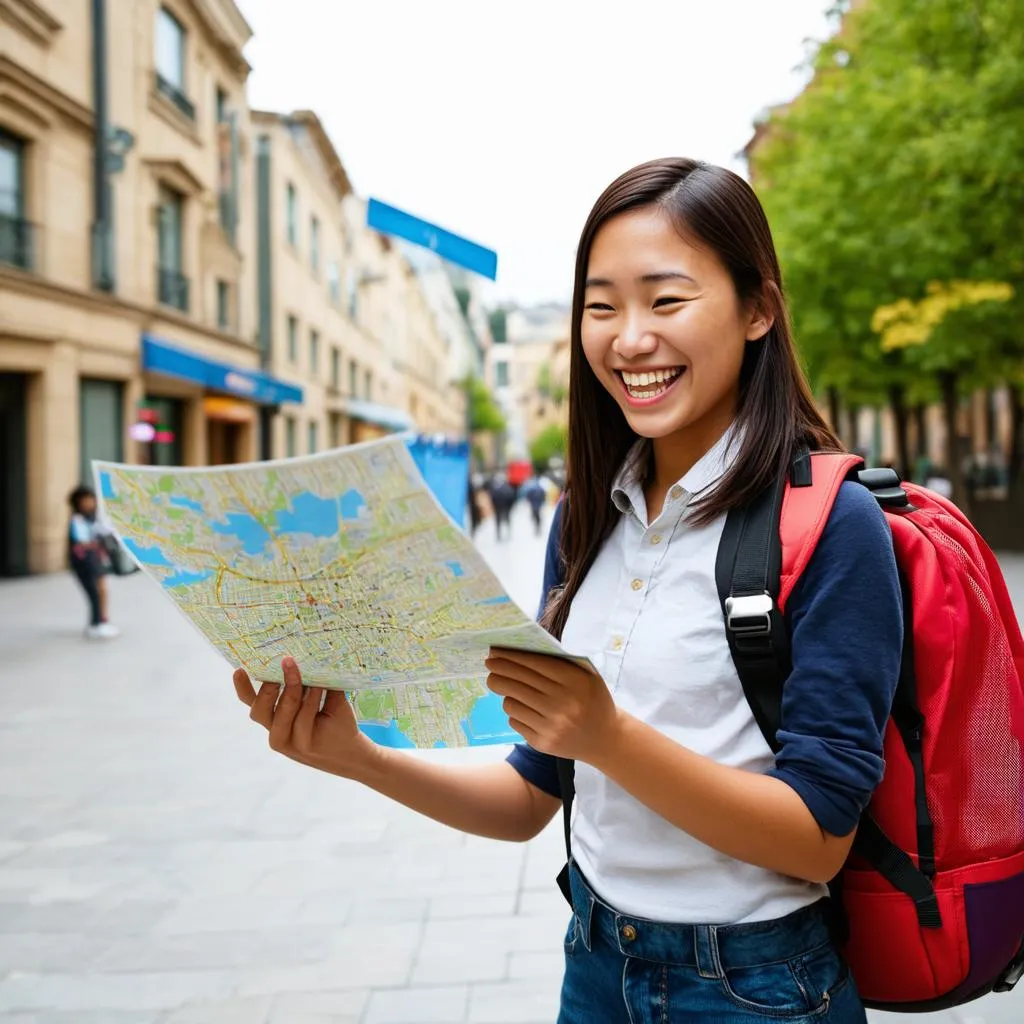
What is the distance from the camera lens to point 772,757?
1.35 metres

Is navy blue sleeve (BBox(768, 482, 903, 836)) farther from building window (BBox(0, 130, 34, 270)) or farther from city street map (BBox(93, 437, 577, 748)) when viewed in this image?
building window (BBox(0, 130, 34, 270))

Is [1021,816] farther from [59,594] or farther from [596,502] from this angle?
[59,594]

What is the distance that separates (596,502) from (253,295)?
95.4ft

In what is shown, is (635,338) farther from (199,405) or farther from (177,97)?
(199,405)

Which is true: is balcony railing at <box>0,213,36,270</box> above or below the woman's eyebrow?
above

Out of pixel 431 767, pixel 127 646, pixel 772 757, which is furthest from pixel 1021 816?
pixel 127 646

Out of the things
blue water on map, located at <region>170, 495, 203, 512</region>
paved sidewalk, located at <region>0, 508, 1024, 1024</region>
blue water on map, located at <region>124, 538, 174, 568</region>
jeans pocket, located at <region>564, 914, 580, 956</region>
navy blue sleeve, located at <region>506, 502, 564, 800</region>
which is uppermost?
blue water on map, located at <region>170, 495, 203, 512</region>

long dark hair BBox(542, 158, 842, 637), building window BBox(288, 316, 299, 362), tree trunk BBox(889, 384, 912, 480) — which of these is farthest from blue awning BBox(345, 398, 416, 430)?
long dark hair BBox(542, 158, 842, 637)

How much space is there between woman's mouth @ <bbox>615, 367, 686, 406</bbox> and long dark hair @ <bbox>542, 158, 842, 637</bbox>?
115 millimetres

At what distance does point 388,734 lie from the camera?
5.31ft

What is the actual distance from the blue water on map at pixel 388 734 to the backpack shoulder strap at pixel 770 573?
526mm

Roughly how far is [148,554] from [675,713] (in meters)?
0.66

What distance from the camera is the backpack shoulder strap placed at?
4.27 ft

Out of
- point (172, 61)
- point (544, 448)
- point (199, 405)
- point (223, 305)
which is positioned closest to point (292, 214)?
point (223, 305)
